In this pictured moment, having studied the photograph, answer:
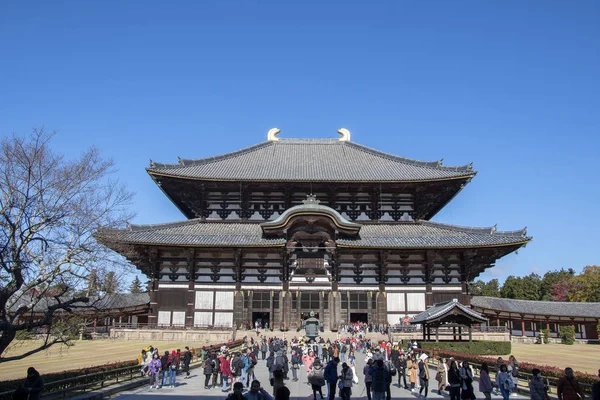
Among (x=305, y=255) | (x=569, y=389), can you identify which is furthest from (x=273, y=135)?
(x=569, y=389)

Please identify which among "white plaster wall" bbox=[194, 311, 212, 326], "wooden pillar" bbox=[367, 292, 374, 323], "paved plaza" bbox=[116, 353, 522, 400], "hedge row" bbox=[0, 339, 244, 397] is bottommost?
"paved plaza" bbox=[116, 353, 522, 400]

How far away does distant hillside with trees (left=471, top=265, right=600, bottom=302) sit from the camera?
248 feet

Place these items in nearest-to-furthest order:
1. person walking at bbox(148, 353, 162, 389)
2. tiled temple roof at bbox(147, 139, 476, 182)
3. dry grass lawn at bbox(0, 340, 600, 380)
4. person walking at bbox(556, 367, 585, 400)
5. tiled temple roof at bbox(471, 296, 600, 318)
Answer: person walking at bbox(556, 367, 585, 400) < person walking at bbox(148, 353, 162, 389) < dry grass lawn at bbox(0, 340, 600, 380) < tiled temple roof at bbox(147, 139, 476, 182) < tiled temple roof at bbox(471, 296, 600, 318)

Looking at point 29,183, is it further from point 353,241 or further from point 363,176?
point 363,176

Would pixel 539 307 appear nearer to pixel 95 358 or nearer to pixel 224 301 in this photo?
pixel 224 301

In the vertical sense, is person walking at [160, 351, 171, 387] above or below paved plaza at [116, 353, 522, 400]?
above

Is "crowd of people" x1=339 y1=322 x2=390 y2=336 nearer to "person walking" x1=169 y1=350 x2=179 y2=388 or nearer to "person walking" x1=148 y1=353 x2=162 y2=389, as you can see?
"person walking" x1=169 y1=350 x2=179 y2=388

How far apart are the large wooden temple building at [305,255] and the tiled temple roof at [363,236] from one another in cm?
9

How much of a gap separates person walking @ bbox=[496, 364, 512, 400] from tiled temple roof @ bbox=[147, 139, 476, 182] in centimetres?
2898

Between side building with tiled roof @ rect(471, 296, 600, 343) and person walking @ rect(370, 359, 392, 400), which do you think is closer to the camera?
person walking @ rect(370, 359, 392, 400)

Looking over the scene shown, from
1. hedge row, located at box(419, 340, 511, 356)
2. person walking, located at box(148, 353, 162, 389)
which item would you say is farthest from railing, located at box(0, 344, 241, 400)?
hedge row, located at box(419, 340, 511, 356)

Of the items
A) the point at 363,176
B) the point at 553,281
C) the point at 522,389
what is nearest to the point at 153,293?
the point at 363,176

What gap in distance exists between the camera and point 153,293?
4100cm

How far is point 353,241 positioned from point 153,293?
17.2 m
